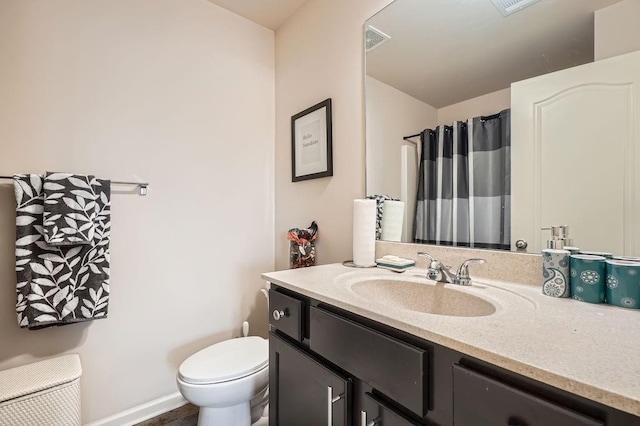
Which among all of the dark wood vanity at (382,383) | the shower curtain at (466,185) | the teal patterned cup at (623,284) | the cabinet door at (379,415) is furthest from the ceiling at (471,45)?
the cabinet door at (379,415)

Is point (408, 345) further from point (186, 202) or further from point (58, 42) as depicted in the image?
point (58, 42)

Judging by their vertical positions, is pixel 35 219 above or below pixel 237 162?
below

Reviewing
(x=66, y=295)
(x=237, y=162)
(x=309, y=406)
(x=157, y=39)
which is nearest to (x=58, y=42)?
(x=157, y=39)

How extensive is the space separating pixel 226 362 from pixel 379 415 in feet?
2.97

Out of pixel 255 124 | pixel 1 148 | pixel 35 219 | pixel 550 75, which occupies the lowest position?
pixel 35 219

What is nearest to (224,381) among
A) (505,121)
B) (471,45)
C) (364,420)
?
(364,420)

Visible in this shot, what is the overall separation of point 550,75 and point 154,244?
1876 mm

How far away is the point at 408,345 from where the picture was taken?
0.61m

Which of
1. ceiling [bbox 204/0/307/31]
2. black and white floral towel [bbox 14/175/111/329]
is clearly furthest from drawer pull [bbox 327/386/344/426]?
ceiling [bbox 204/0/307/31]

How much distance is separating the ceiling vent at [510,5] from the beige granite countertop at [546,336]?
93 cm

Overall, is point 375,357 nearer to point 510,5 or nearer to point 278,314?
point 278,314

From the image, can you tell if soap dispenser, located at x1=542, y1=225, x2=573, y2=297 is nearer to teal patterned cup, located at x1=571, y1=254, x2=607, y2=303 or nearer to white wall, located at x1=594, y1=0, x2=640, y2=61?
teal patterned cup, located at x1=571, y1=254, x2=607, y2=303

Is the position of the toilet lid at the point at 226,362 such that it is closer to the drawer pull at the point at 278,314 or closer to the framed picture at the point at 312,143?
the drawer pull at the point at 278,314

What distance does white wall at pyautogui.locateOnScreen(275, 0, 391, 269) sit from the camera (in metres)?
1.46
